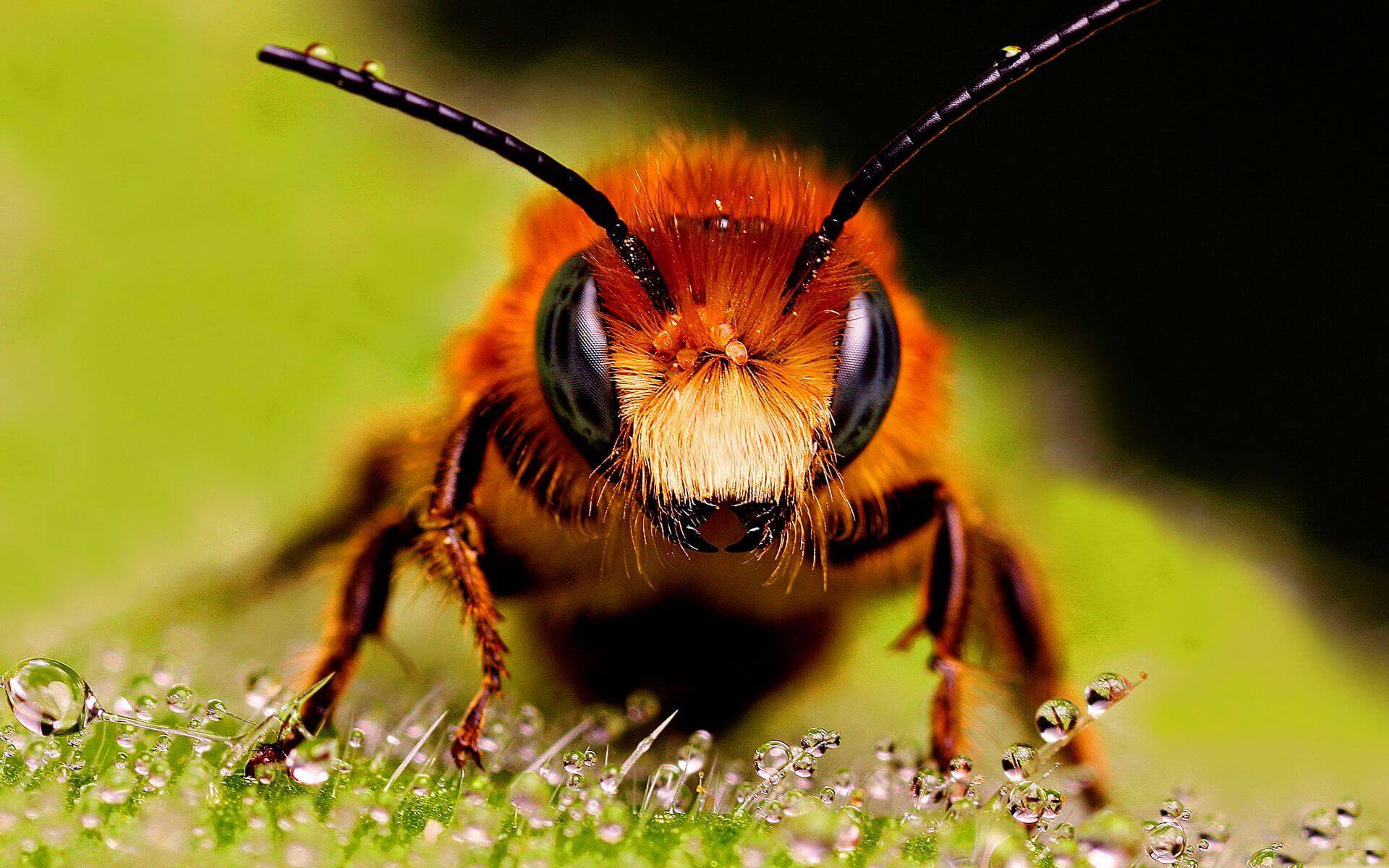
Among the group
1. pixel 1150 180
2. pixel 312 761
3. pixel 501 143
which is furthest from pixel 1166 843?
pixel 1150 180

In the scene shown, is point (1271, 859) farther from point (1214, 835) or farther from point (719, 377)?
point (719, 377)

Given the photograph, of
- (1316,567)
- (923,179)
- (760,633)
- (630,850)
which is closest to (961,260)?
(923,179)

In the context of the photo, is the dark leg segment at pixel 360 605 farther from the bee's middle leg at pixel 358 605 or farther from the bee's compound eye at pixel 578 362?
the bee's compound eye at pixel 578 362

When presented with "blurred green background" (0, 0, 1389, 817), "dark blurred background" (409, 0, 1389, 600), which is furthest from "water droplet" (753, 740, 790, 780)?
"dark blurred background" (409, 0, 1389, 600)

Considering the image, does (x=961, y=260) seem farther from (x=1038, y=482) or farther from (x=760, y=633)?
(x=760, y=633)

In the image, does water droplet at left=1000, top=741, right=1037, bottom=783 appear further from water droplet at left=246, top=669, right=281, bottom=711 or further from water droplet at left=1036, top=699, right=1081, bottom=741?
water droplet at left=246, top=669, right=281, bottom=711

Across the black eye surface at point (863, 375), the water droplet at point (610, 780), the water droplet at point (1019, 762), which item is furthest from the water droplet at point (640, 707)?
the water droplet at point (1019, 762)
